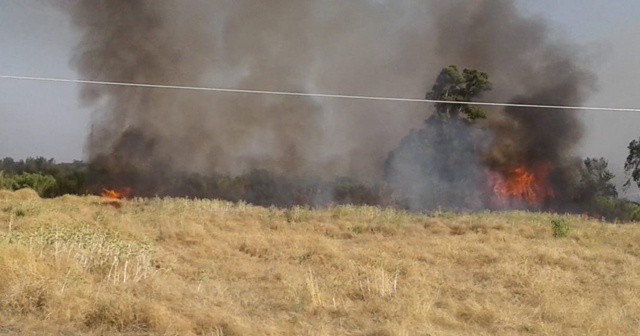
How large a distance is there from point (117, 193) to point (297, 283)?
19008 millimetres

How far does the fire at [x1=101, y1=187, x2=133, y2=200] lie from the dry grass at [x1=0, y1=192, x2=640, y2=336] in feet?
30.2

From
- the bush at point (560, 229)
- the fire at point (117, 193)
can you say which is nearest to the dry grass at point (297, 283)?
the bush at point (560, 229)

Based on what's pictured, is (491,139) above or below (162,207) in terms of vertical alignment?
above

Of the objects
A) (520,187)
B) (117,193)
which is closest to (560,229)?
(520,187)

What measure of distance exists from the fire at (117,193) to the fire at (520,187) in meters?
15.8

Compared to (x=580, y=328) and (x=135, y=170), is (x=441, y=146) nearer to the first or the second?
(x=135, y=170)

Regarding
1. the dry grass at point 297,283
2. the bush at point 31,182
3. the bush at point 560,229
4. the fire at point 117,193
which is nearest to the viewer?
the dry grass at point 297,283

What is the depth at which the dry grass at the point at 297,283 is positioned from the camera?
5.91 m

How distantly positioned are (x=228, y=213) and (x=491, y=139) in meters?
14.6

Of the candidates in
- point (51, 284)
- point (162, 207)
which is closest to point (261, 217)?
point (162, 207)

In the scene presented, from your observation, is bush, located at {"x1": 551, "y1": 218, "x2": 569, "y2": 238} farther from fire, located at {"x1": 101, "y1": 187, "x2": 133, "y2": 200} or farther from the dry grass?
fire, located at {"x1": 101, "y1": 187, "x2": 133, "y2": 200}

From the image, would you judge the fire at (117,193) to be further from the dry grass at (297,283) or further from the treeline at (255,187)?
the dry grass at (297,283)

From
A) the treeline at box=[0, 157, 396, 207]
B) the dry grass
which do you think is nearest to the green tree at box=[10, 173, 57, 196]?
the treeline at box=[0, 157, 396, 207]

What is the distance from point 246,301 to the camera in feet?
24.2
